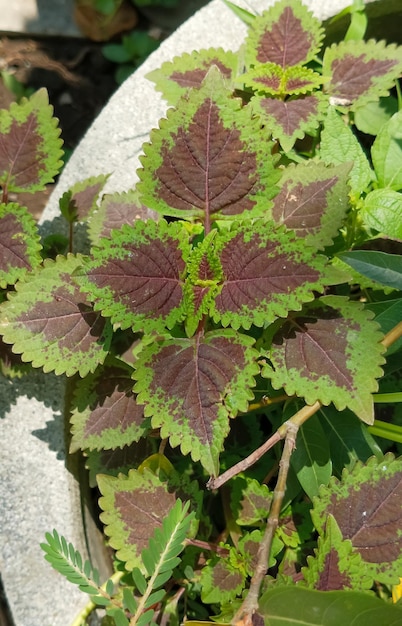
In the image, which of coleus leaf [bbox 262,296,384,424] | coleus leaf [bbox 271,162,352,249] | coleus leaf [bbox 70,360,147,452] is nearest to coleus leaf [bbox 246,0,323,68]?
coleus leaf [bbox 271,162,352,249]

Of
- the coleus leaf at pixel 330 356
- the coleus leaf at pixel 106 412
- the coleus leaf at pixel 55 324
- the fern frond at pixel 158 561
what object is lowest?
the fern frond at pixel 158 561

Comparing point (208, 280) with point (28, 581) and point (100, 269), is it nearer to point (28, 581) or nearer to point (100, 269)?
point (100, 269)

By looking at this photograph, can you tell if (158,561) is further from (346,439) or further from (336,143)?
(336,143)

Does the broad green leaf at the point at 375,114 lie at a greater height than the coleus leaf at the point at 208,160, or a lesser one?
lesser

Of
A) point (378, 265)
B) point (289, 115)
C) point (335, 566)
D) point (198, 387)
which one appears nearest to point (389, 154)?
point (289, 115)

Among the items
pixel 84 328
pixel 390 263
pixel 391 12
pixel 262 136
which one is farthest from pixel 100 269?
pixel 391 12

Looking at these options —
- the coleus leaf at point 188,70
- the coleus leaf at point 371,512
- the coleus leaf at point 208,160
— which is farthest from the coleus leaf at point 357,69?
the coleus leaf at point 371,512

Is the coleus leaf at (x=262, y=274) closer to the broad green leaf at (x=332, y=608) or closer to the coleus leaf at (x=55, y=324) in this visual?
the coleus leaf at (x=55, y=324)
